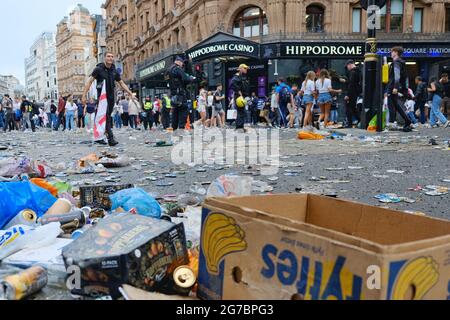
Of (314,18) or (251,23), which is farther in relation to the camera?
(251,23)

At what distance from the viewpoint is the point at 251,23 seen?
26828mm

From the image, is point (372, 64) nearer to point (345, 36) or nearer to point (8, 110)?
point (345, 36)

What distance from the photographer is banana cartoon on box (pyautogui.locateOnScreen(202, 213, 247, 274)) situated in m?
1.65

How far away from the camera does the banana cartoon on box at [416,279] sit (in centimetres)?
127

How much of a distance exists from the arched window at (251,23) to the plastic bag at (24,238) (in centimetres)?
2495

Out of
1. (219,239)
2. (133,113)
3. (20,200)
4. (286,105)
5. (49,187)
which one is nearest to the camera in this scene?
(219,239)

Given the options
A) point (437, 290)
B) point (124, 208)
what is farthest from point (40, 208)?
point (437, 290)

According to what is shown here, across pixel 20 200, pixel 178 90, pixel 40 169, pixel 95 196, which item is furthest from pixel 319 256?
pixel 178 90

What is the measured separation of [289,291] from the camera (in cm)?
145

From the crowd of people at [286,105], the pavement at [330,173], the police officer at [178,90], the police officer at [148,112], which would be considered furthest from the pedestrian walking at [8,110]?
the pavement at [330,173]

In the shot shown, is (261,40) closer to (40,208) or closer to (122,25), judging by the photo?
(40,208)

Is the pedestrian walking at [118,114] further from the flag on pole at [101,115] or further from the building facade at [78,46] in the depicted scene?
the building facade at [78,46]

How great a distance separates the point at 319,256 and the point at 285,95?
1460 cm

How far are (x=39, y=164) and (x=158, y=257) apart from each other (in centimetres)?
376
